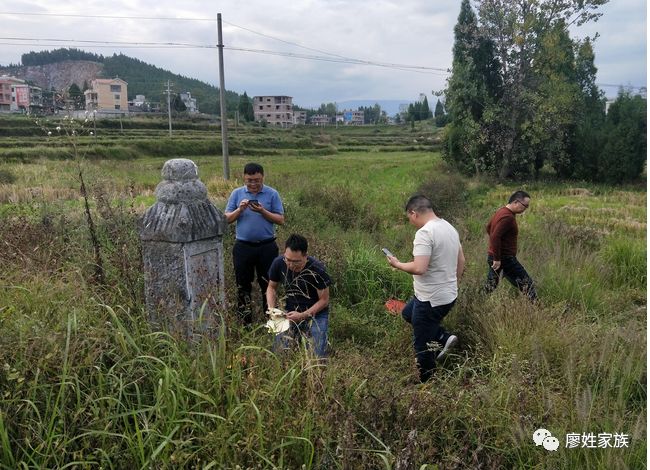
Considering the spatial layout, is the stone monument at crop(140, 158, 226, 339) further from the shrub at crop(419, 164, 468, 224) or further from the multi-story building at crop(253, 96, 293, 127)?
the multi-story building at crop(253, 96, 293, 127)

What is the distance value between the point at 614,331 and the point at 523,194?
2.24 meters

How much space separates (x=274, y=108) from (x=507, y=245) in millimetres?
98334

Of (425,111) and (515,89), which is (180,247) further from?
(425,111)

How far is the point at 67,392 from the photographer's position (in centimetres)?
225

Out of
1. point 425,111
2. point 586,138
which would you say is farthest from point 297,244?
point 425,111

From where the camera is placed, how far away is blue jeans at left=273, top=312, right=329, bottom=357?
2.92 m

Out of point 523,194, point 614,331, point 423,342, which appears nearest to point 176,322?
point 423,342

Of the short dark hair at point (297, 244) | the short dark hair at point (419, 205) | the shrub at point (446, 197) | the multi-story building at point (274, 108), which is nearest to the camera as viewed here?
the short dark hair at point (297, 244)

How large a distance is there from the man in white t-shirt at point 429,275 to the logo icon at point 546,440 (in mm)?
1408

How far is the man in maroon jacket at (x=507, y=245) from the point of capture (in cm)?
542

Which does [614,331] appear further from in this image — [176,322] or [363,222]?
[363,222]

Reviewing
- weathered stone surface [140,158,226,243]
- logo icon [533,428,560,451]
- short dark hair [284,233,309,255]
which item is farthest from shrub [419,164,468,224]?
logo icon [533,428,560,451]

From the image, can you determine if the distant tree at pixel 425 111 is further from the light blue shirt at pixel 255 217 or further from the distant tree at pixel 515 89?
the light blue shirt at pixel 255 217

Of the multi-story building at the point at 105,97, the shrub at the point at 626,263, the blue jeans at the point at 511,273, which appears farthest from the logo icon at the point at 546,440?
the shrub at the point at 626,263
